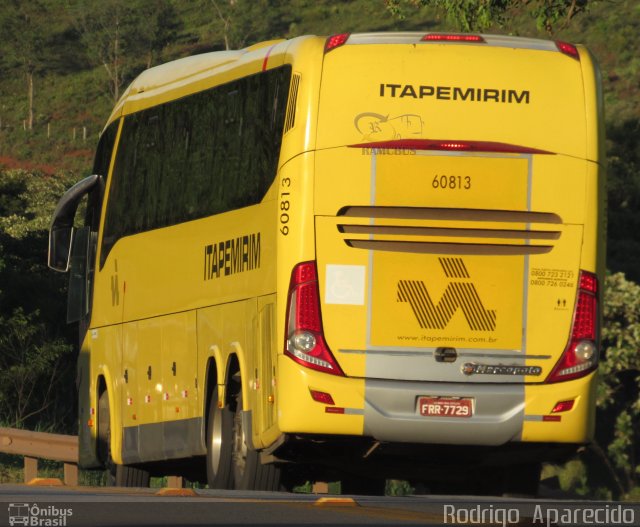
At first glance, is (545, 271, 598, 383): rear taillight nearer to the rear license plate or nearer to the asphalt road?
the rear license plate

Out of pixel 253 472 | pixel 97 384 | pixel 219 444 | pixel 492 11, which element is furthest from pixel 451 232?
pixel 492 11

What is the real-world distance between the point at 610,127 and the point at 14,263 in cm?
1903

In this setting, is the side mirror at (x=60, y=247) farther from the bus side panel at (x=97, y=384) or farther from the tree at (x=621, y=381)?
the tree at (x=621, y=381)

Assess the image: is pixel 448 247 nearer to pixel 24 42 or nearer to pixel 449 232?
pixel 449 232

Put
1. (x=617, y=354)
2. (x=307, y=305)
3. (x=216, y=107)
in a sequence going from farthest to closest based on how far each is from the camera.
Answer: (x=617, y=354), (x=216, y=107), (x=307, y=305)

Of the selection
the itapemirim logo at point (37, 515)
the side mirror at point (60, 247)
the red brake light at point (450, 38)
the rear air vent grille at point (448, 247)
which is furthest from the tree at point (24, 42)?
the itapemirim logo at point (37, 515)

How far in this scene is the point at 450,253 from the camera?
1288 cm

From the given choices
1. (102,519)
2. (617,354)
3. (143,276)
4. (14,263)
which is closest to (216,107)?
(143,276)

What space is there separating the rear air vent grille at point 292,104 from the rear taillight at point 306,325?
1.07 m

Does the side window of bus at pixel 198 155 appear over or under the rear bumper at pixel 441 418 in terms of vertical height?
over

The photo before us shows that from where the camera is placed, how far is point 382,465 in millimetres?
13766

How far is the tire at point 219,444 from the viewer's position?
1440 centimetres

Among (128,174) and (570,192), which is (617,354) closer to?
(128,174)

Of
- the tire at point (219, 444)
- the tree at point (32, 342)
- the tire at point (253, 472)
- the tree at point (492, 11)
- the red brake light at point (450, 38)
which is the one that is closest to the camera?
the red brake light at point (450, 38)
